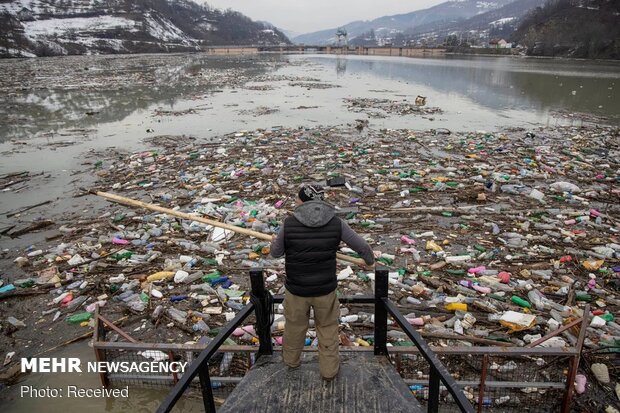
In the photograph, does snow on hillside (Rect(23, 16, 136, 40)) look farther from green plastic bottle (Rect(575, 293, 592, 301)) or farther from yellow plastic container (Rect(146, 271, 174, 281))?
green plastic bottle (Rect(575, 293, 592, 301))

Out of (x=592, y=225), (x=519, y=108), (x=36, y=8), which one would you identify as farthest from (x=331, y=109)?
(x=36, y=8)

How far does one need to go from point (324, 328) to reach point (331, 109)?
1853 cm

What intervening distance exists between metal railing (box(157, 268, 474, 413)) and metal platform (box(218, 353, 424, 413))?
16 cm

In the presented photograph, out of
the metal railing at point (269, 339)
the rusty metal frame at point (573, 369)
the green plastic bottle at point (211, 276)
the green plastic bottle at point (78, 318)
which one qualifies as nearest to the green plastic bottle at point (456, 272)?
the rusty metal frame at point (573, 369)

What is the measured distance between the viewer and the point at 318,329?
2811mm

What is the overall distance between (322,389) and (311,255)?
3.23ft

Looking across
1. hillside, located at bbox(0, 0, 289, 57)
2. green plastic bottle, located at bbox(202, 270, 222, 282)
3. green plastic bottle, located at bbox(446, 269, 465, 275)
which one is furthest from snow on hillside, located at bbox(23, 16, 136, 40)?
green plastic bottle, located at bbox(446, 269, 465, 275)

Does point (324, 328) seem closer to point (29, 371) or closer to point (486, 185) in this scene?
point (29, 371)

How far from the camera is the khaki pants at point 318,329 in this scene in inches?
108

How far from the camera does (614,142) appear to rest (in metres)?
13.1

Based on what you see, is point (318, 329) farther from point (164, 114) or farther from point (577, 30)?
point (577, 30)

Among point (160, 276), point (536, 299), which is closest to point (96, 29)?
point (160, 276)

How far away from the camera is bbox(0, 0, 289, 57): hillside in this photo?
7456 centimetres

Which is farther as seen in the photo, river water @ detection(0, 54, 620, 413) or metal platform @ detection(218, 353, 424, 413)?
river water @ detection(0, 54, 620, 413)
